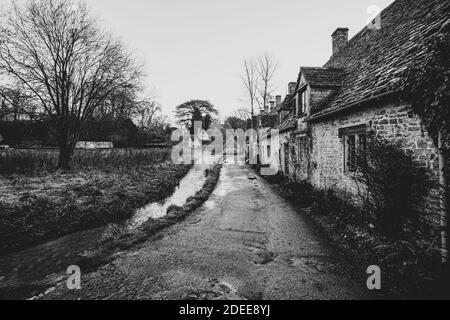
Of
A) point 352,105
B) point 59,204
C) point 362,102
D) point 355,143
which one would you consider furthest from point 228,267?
point 59,204

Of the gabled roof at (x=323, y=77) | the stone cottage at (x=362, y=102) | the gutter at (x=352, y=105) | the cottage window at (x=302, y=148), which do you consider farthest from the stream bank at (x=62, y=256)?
the gabled roof at (x=323, y=77)

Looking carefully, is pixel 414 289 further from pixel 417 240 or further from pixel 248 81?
pixel 248 81

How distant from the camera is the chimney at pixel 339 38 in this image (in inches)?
629

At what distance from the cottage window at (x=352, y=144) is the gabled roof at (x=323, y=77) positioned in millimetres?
3508

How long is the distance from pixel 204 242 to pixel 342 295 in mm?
3362

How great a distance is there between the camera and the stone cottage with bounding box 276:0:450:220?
5690 millimetres

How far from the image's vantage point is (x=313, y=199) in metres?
9.77

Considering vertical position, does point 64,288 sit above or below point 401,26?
below

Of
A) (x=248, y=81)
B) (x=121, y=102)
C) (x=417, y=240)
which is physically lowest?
(x=417, y=240)

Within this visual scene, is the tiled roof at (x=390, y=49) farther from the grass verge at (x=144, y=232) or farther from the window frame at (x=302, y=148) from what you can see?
the grass verge at (x=144, y=232)

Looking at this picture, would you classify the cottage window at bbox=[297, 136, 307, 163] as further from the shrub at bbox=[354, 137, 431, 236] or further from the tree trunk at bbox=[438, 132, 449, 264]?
the tree trunk at bbox=[438, 132, 449, 264]

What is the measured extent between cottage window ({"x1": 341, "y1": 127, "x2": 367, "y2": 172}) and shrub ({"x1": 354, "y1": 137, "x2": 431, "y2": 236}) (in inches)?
64.4

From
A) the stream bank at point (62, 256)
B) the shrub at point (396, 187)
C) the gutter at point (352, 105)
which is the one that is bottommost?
the stream bank at point (62, 256)

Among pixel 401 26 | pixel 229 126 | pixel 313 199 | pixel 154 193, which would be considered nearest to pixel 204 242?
pixel 313 199
